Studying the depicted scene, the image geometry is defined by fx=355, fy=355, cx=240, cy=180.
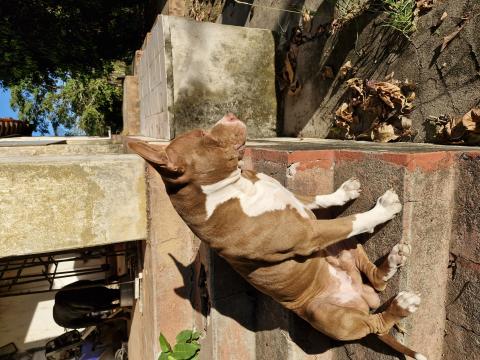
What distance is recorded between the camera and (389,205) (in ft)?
6.73

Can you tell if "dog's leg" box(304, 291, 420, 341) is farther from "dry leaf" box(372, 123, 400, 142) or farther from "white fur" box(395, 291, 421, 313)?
"dry leaf" box(372, 123, 400, 142)

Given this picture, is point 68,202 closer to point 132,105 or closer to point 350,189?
point 350,189

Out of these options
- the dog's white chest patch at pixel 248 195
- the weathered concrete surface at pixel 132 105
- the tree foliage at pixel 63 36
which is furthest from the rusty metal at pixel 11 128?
the dog's white chest patch at pixel 248 195

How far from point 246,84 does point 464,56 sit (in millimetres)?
2649

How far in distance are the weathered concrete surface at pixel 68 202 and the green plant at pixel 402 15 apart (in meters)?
2.58

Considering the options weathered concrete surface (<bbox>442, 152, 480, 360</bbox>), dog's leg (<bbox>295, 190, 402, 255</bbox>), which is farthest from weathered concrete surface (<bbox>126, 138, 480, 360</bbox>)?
dog's leg (<bbox>295, 190, 402, 255</bbox>)

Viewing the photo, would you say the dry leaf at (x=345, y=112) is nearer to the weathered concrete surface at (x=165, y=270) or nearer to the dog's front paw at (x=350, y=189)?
the dog's front paw at (x=350, y=189)

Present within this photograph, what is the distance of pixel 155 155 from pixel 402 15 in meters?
2.48

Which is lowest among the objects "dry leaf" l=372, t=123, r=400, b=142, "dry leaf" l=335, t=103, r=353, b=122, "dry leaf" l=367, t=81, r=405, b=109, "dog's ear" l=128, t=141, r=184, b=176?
"dog's ear" l=128, t=141, r=184, b=176

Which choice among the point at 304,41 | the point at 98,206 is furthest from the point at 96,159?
the point at 304,41

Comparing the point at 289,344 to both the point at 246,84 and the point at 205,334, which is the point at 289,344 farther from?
the point at 246,84

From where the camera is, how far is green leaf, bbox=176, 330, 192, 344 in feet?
11.7

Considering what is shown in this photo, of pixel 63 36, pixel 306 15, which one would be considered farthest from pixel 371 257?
pixel 63 36

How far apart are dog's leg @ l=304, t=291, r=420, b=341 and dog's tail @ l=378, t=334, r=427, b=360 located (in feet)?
0.13
